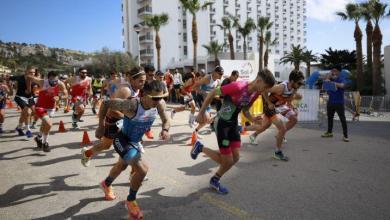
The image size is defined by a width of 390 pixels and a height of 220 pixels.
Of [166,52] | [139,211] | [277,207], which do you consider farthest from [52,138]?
[166,52]

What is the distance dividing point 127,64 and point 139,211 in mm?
64724

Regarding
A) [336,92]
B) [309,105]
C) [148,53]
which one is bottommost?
[309,105]

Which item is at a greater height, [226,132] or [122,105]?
[122,105]

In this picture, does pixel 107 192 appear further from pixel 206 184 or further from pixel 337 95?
pixel 337 95


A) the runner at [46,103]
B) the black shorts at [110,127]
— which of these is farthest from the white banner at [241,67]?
the black shorts at [110,127]

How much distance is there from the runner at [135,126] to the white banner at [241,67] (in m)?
13.9

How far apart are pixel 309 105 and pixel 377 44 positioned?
651 inches

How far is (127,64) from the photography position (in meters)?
66.5

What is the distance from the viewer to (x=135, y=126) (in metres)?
4.12

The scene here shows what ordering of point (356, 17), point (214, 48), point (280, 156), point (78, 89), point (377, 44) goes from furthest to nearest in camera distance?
1. point (214, 48)
2. point (356, 17)
3. point (377, 44)
4. point (78, 89)
5. point (280, 156)

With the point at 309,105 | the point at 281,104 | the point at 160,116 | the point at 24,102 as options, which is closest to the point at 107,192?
the point at 160,116

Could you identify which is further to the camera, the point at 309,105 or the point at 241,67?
the point at 241,67

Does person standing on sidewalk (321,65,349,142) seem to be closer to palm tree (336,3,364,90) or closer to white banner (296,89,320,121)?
Result: white banner (296,89,320,121)

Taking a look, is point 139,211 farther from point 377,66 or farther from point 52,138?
point 377,66
